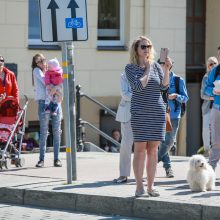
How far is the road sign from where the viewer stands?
12148 mm

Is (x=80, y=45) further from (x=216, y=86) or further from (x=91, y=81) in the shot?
(x=216, y=86)

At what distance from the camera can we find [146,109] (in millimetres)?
10727

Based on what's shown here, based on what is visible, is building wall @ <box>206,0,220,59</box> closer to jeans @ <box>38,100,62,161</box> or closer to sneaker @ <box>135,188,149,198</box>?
jeans @ <box>38,100,62,161</box>

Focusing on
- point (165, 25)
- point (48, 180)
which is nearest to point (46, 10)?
point (48, 180)

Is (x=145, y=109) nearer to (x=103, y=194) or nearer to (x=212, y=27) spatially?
(x=103, y=194)

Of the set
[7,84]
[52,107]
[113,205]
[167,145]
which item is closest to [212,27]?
[52,107]

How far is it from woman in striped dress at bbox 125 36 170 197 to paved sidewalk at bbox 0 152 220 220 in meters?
0.30

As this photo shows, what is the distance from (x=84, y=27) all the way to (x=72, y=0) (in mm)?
411

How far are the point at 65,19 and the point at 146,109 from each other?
2.18m

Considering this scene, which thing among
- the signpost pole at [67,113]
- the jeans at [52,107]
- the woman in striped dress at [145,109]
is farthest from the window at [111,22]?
the woman in striped dress at [145,109]

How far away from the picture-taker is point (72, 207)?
37.9ft

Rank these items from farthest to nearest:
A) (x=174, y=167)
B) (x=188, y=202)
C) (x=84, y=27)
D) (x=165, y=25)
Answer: (x=165, y=25) < (x=174, y=167) < (x=84, y=27) < (x=188, y=202)

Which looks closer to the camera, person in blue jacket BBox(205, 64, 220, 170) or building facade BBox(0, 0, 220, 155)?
person in blue jacket BBox(205, 64, 220, 170)

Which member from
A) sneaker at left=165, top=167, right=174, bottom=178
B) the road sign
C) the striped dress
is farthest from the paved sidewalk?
the road sign
